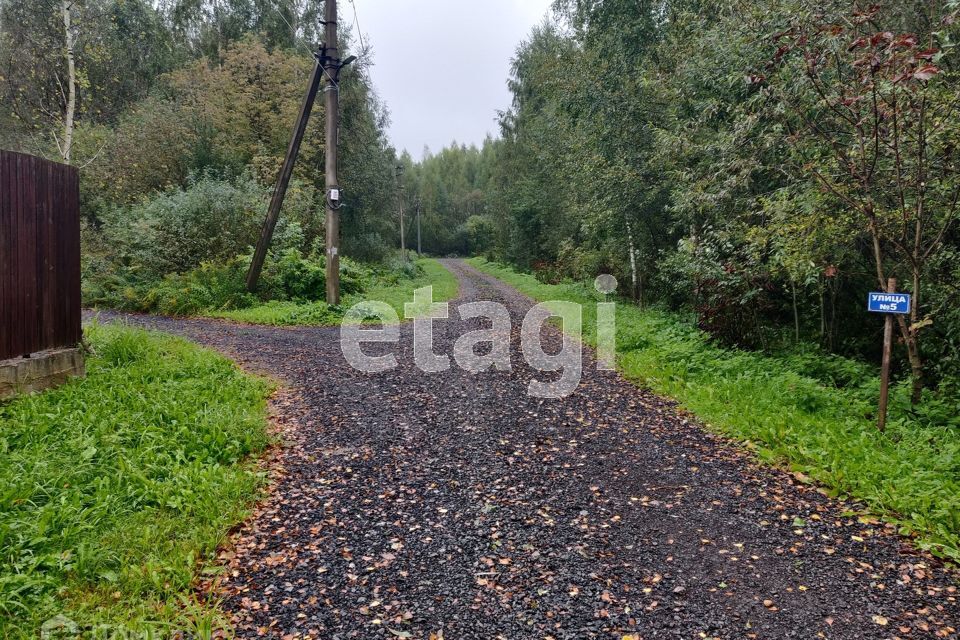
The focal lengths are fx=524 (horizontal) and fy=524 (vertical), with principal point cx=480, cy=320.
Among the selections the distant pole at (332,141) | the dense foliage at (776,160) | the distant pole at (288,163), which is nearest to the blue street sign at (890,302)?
the dense foliage at (776,160)

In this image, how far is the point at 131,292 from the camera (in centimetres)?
1215

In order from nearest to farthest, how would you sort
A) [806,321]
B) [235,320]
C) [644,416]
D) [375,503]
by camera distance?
[375,503] < [644,416] < [806,321] < [235,320]

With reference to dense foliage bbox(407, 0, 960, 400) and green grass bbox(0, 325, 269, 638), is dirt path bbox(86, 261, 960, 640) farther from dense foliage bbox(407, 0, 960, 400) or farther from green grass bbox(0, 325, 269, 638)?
dense foliage bbox(407, 0, 960, 400)

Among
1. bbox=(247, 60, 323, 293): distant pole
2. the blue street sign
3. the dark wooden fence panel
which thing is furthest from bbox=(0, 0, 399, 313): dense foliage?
the blue street sign

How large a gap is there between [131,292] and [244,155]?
282 inches

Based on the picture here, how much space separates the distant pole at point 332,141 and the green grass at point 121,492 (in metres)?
6.20

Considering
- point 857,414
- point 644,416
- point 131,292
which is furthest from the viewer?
point 131,292

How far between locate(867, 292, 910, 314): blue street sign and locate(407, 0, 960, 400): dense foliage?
234 mm

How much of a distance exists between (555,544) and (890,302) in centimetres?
363

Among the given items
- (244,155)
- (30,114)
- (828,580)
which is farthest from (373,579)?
(30,114)

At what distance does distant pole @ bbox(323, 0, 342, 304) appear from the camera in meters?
11.2

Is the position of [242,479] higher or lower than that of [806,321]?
lower

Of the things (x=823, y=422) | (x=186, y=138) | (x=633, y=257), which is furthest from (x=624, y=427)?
(x=186, y=138)

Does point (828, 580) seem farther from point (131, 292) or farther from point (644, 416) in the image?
point (131, 292)
